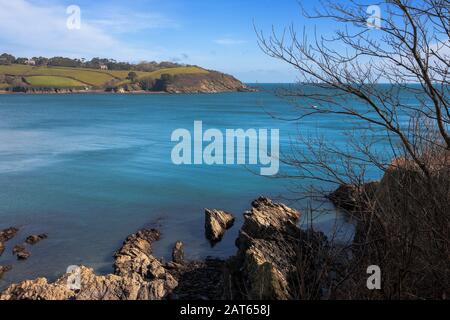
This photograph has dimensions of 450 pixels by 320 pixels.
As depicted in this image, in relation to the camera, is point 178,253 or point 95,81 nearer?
point 178,253

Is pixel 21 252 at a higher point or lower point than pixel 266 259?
lower

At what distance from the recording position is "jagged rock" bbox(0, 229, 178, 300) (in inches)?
471

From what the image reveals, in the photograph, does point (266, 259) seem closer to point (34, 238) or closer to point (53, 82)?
point (34, 238)

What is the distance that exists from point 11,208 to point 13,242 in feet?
18.7

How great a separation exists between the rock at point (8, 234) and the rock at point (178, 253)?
7.72 m

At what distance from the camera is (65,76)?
18238 centimetres

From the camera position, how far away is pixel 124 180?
3070 cm

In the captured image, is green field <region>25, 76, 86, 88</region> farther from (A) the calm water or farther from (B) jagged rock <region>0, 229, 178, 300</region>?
(B) jagged rock <region>0, 229, 178, 300</region>

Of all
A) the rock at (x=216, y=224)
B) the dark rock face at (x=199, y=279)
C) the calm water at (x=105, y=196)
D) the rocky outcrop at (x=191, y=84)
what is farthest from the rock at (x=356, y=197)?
the rocky outcrop at (x=191, y=84)

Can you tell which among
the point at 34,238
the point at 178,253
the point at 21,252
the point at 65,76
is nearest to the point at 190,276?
the point at 178,253

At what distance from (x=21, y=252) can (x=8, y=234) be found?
8.59 ft

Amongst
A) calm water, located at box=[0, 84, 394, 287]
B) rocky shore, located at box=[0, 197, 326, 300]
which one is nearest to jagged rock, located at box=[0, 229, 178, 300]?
rocky shore, located at box=[0, 197, 326, 300]

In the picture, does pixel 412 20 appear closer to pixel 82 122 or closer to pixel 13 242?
pixel 13 242

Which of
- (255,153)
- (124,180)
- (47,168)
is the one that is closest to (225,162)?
(255,153)
